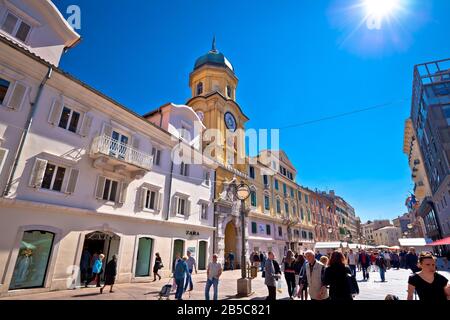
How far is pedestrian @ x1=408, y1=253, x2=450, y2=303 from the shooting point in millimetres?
3611

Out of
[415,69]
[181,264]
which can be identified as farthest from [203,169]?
[415,69]

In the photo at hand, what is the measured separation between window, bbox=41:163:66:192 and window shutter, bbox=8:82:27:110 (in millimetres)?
3018

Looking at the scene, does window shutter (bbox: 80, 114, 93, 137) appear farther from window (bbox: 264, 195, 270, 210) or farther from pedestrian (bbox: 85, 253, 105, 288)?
window (bbox: 264, 195, 270, 210)

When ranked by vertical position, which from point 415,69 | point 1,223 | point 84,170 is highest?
point 415,69

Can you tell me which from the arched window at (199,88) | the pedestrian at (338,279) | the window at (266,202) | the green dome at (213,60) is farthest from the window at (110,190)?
the green dome at (213,60)

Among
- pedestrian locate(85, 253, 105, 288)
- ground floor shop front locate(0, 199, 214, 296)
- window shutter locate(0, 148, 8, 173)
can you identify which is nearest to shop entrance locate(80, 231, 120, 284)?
ground floor shop front locate(0, 199, 214, 296)

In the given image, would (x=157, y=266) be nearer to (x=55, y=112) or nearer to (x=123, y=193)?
(x=123, y=193)

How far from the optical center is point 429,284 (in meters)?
3.69

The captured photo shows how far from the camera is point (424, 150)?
3472 cm

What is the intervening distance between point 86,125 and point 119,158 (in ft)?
8.59

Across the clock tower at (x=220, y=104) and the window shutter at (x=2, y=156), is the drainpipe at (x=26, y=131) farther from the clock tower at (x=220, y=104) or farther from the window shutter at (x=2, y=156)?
the clock tower at (x=220, y=104)

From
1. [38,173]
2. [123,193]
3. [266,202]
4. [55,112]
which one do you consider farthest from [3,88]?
[266,202]
